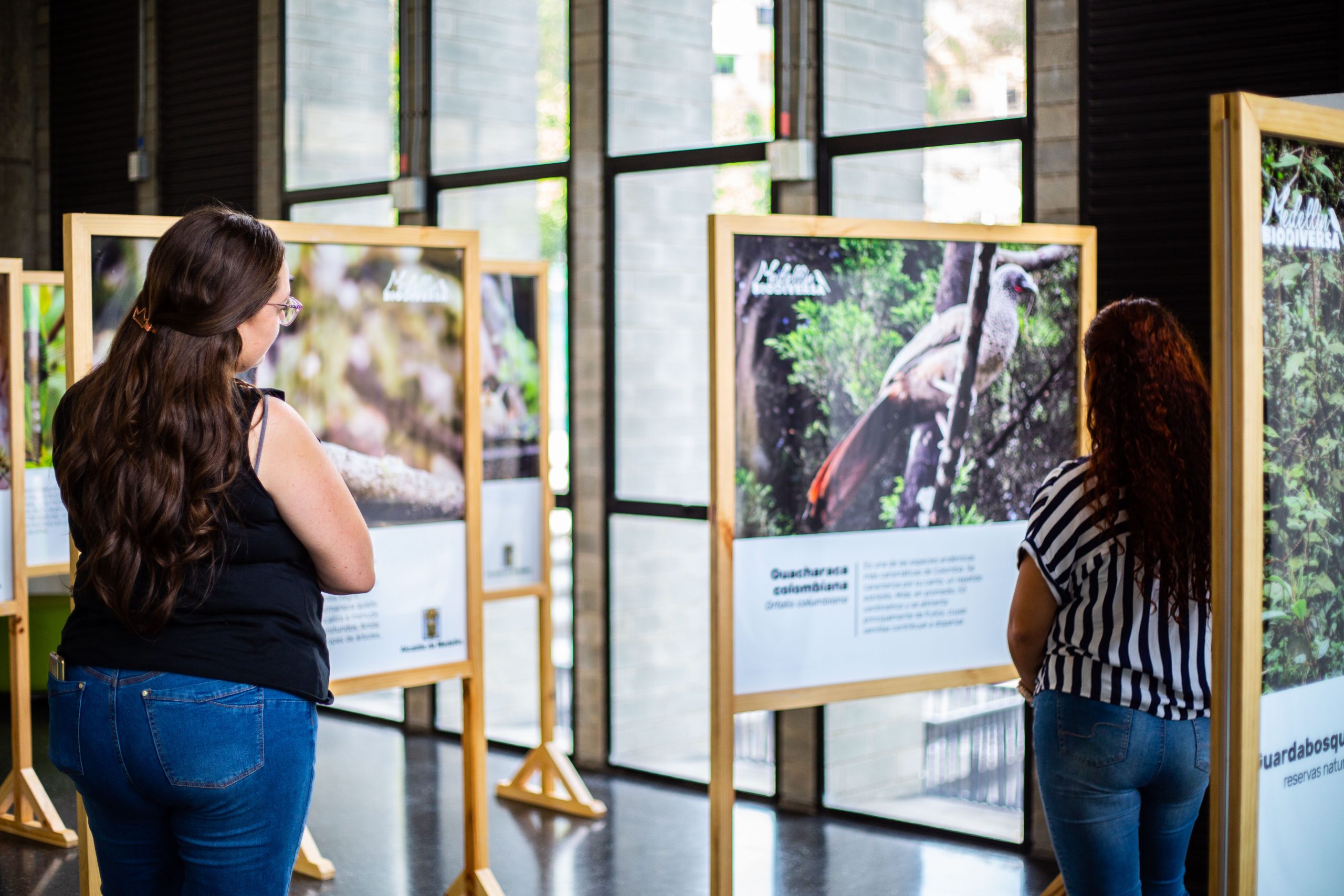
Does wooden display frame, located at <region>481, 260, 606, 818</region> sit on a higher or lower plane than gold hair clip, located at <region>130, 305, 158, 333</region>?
lower

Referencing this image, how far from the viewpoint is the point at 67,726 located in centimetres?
175

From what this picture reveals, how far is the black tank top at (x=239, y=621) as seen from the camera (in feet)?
5.65

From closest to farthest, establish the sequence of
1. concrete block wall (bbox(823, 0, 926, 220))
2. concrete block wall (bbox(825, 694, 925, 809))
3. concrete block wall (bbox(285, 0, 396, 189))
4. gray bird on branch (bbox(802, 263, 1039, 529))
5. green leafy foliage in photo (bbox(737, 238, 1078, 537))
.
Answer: green leafy foliage in photo (bbox(737, 238, 1078, 537)), gray bird on branch (bbox(802, 263, 1039, 529)), concrete block wall (bbox(823, 0, 926, 220)), concrete block wall (bbox(825, 694, 925, 809)), concrete block wall (bbox(285, 0, 396, 189))

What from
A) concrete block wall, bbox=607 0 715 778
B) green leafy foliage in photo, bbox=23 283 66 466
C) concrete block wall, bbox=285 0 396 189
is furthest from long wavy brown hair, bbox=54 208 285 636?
concrete block wall, bbox=285 0 396 189

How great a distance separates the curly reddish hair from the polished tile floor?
2088 mm

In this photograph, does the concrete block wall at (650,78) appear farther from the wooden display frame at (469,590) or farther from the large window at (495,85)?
the wooden display frame at (469,590)

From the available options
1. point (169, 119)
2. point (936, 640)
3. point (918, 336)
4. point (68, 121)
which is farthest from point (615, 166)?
point (68, 121)

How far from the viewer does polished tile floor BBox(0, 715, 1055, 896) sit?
3.96 m

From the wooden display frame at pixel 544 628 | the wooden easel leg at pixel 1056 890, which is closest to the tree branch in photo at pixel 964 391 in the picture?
the wooden easel leg at pixel 1056 890

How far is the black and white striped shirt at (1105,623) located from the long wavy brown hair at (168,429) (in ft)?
4.15

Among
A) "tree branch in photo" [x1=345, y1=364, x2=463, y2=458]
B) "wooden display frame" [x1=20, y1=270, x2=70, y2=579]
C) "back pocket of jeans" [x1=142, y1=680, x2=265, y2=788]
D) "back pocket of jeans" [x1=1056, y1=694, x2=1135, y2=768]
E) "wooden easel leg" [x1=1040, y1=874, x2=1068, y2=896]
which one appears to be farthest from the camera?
"wooden display frame" [x1=20, y1=270, x2=70, y2=579]

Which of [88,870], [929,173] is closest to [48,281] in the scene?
[88,870]

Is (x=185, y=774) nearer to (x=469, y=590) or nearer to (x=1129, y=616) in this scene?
(x=1129, y=616)

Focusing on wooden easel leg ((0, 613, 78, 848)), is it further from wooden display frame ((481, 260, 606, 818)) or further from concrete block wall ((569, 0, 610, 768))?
concrete block wall ((569, 0, 610, 768))
